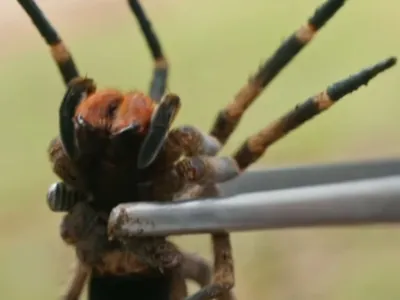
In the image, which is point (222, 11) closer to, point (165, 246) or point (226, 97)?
point (226, 97)

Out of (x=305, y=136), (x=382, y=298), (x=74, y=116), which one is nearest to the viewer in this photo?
(x=74, y=116)

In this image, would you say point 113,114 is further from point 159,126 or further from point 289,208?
point 289,208

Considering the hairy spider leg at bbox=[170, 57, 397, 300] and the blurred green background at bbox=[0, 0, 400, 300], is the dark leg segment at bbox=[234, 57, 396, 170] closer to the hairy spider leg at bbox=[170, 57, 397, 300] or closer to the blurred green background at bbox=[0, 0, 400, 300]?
the hairy spider leg at bbox=[170, 57, 397, 300]

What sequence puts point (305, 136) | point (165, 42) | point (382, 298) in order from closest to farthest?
point (382, 298)
point (305, 136)
point (165, 42)

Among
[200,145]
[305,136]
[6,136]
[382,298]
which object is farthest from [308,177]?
[6,136]

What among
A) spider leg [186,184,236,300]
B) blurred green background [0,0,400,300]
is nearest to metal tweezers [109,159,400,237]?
spider leg [186,184,236,300]

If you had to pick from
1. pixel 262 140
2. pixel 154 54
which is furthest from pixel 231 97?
pixel 262 140

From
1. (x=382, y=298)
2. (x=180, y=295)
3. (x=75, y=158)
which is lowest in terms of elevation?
(x=382, y=298)

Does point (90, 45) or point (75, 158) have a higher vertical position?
point (75, 158)
